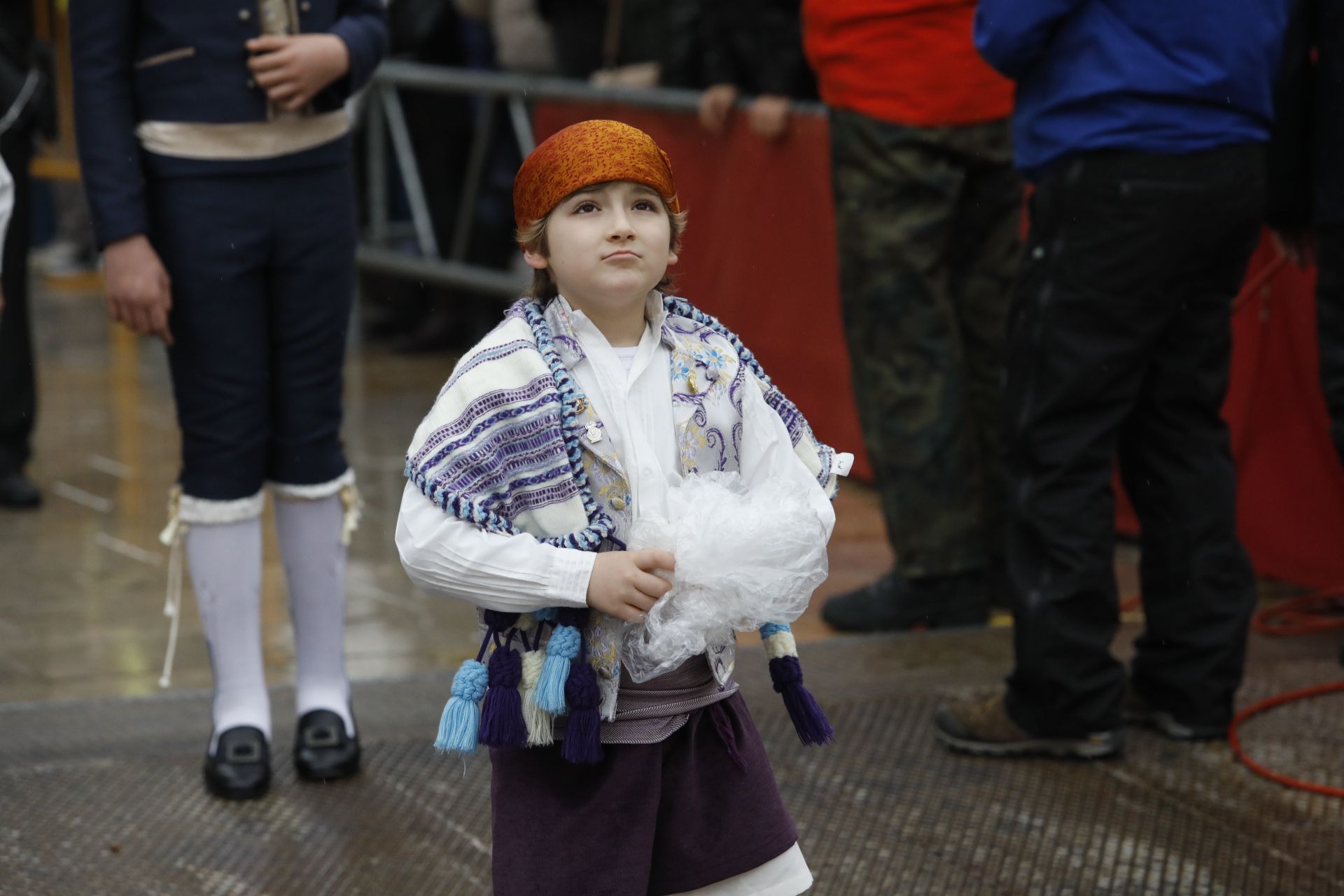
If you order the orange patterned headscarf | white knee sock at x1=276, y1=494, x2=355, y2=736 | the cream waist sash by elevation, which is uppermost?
the orange patterned headscarf

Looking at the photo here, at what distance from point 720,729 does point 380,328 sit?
690cm

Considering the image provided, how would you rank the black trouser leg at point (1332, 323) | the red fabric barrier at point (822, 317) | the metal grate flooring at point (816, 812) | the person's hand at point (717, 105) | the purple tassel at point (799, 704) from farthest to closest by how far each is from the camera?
the person's hand at point (717, 105)
the red fabric barrier at point (822, 317)
the black trouser leg at point (1332, 323)
the metal grate flooring at point (816, 812)
the purple tassel at point (799, 704)

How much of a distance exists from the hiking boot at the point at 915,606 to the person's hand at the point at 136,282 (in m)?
1.94

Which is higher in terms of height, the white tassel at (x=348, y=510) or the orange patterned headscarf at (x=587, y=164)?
the orange patterned headscarf at (x=587, y=164)

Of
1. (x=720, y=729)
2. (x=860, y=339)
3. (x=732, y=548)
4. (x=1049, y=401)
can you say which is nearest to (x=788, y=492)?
(x=732, y=548)

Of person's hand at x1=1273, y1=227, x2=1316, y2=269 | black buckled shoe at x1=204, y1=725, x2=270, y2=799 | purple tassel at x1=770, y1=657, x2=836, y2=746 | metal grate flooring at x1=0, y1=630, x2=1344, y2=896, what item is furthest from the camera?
person's hand at x1=1273, y1=227, x2=1316, y2=269

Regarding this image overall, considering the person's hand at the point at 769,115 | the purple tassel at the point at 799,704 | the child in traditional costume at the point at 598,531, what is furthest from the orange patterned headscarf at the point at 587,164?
the person's hand at the point at 769,115

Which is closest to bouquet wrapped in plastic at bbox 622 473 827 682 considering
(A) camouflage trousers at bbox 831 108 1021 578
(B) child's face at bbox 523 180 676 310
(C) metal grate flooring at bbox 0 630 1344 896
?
(B) child's face at bbox 523 180 676 310

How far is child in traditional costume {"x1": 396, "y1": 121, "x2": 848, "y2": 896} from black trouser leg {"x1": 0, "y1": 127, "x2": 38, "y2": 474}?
3569mm

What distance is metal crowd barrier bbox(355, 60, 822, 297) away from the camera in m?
7.49

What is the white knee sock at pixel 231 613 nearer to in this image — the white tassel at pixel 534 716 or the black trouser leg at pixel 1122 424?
the white tassel at pixel 534 716

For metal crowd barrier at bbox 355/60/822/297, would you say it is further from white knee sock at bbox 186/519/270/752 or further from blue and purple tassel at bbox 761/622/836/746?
blue and purple tassel at bbox 761/622/836/746

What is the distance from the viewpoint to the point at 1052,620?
340 centimetres

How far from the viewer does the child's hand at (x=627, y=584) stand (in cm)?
207
